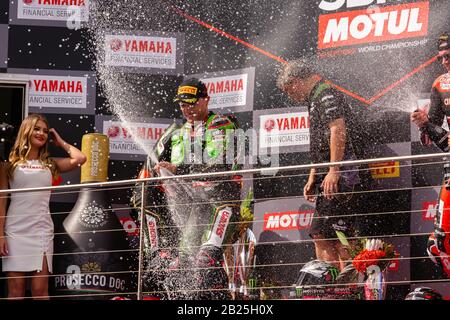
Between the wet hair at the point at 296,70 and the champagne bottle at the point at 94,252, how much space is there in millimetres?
1359

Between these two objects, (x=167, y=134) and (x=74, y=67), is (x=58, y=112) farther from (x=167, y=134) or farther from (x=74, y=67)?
(x=167, y=134)

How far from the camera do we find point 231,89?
255 inches

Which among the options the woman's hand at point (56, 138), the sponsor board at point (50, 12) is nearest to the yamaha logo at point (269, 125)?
the woman's hand at point (56, 138)

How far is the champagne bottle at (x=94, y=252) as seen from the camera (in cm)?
630

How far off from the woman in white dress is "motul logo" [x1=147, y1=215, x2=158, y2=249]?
66 centimetres

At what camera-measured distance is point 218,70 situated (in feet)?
21.5

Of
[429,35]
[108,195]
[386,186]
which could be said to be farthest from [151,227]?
[429,35]

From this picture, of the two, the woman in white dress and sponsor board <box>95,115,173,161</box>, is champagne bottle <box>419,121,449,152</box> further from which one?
the woman in white dress

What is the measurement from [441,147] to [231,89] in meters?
1.49

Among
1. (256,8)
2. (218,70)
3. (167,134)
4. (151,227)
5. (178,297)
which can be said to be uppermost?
(256,8)

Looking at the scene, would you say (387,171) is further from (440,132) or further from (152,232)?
(152,232)

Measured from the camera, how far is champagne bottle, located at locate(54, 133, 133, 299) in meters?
6.30

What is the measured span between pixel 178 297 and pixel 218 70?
1.56 metres

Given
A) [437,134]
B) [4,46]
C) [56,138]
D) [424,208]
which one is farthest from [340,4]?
[4,46]
